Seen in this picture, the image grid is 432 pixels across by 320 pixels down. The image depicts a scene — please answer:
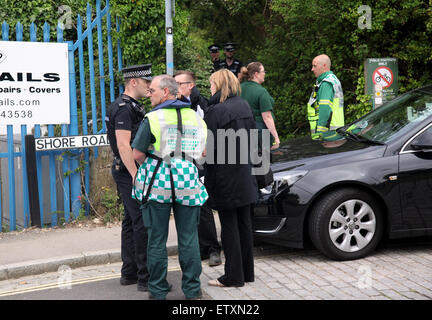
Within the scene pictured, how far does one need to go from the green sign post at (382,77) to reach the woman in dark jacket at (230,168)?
15.0ft

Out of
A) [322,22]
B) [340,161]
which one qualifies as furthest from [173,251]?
[322,22]

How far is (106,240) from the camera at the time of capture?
6449 mm

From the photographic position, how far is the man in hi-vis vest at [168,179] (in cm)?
436

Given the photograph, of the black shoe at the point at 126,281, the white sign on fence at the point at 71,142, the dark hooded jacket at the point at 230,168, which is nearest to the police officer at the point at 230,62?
the white sign on fence at the point at 71,142

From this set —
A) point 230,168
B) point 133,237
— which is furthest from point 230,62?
point 133,237

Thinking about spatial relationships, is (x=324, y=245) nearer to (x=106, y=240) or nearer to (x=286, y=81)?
(x=106, y=240)

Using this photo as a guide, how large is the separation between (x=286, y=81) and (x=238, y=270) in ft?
26.2

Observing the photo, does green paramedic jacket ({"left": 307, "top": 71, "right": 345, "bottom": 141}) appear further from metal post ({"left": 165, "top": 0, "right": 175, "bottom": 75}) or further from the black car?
metal post ({"left": 165, "top": 0, "right": 175, "bottom": 75})

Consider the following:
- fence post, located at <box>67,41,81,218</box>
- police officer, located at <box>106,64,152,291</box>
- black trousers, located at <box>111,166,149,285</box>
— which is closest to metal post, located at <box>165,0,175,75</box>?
fence post, located at <box>67,41,81,218</box>

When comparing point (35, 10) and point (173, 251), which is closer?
point (173, 251)

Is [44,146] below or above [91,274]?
above

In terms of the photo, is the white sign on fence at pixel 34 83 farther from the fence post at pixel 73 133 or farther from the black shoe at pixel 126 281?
the black shoe at pixel 126 281

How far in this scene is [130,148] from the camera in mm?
4766

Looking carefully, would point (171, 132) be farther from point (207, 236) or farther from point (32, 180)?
point (32, 180)
